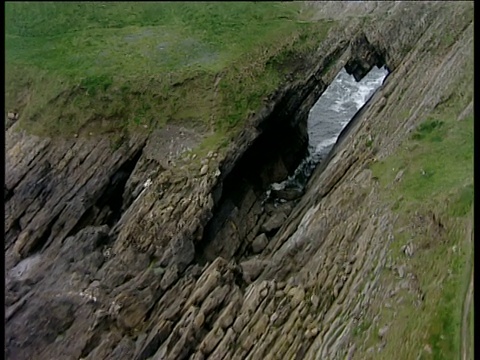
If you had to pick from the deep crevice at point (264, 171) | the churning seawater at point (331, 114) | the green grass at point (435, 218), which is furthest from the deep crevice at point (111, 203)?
the green grass at point (435, 218)

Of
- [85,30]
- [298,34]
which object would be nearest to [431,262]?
[298,34]

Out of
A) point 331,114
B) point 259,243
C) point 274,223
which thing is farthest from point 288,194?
point 331,114

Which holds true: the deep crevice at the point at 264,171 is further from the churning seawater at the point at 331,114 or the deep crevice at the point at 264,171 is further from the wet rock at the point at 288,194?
the churning seawater at the point at 331,114

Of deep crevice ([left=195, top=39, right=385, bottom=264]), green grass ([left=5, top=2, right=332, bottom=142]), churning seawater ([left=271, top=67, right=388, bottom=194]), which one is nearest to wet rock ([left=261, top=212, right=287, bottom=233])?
deep crevice ([left=195, top=39, right=385, bottom=264])

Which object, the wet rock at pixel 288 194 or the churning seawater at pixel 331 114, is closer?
the wet rock at pixel 288 194

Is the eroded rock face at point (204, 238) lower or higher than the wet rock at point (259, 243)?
higher

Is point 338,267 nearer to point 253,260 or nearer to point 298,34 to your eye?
point 253,260

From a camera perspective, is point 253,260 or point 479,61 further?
point 253,260
